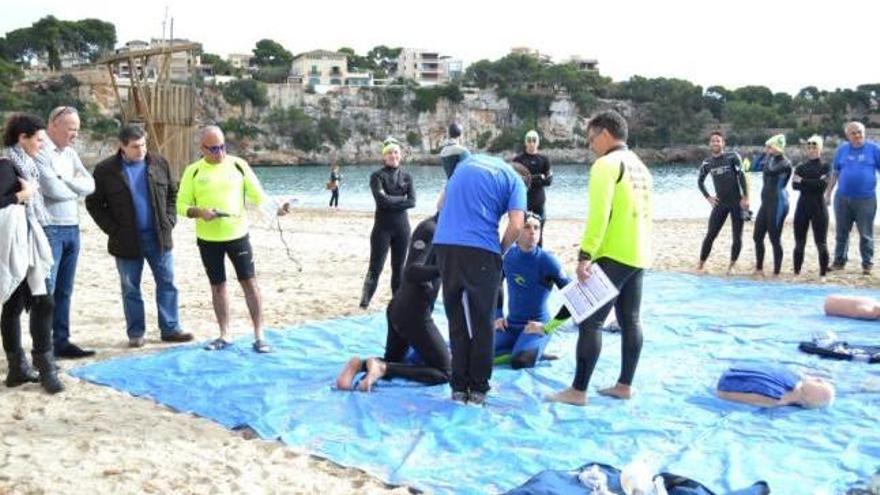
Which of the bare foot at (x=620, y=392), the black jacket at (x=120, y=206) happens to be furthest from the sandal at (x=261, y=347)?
the bare foot at (x=620, y=392)

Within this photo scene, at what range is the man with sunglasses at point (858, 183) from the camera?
1036 centimetres

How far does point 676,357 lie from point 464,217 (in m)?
2.46

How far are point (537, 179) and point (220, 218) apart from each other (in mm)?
4694

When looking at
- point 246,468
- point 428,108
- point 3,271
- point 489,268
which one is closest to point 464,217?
point 489,268

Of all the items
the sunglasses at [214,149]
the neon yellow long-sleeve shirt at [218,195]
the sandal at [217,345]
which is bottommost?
the sandal at [217,345]

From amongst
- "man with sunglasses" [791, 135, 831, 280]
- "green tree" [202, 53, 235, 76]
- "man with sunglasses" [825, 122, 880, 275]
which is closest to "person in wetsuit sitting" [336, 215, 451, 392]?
"man with sunglasses" [791, 135, 831, 280]

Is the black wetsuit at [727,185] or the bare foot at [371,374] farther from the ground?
the black wetsuit at [727,185]

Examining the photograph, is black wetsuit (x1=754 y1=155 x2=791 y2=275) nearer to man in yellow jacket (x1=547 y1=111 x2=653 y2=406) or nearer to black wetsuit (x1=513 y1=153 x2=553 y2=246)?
black wetsuit (x1=513 y1=153 x2=553 y2=246)

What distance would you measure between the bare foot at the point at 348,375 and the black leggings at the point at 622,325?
4.81 ft

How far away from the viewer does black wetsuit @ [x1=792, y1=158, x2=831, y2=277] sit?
10.3 meters

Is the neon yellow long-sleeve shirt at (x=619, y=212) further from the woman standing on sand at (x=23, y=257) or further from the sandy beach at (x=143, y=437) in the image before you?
the woman standing on sand at (x=23, y=257)

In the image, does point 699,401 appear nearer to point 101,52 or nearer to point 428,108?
point 428,108

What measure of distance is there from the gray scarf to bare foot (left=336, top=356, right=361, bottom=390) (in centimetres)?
236

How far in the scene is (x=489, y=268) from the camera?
4961mm
